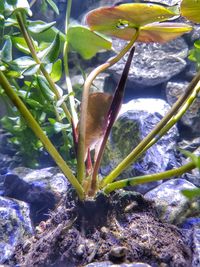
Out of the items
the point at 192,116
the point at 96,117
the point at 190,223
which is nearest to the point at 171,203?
the point at 190,223

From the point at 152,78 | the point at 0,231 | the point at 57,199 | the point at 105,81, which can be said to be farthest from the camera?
the point at 105,81

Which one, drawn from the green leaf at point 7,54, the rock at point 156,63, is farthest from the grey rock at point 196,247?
the rock at point 156,63

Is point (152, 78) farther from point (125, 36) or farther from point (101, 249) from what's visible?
point (101, 249)

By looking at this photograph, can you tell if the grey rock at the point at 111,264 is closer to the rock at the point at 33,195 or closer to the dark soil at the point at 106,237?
the dark soil at the point at 106,237

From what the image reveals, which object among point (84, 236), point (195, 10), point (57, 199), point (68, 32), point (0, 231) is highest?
point (195, 10)

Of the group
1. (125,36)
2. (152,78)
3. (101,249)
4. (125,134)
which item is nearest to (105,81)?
(152,78)

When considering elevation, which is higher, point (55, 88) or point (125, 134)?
point (55, 88)
